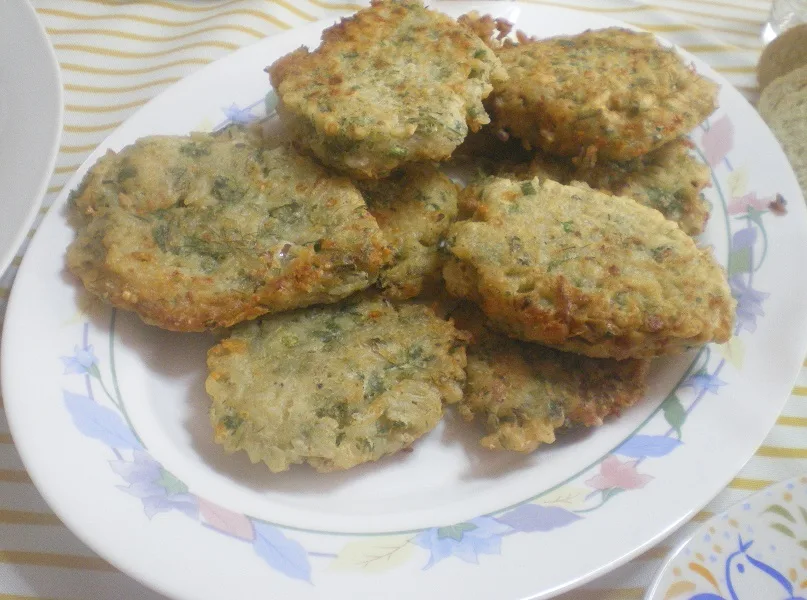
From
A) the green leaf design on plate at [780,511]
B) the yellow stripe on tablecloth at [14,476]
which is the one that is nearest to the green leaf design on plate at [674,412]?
the green leaf design on plate at [780,511]

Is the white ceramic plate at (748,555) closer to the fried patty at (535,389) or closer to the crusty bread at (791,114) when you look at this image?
the fried patty at (535,389)

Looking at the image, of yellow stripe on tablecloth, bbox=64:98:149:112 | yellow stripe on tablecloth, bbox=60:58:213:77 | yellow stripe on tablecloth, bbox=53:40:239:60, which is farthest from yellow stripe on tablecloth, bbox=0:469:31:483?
yellow stripe on tablecloth, bbox=53:40:239:60

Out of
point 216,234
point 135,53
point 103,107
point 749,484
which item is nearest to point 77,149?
point 103,107

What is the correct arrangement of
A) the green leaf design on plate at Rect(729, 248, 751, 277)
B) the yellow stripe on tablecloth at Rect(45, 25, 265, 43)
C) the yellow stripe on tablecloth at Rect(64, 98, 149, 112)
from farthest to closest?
the yellow stripe on tablecloth at Rect(45, 25, 265, 43), the yellow stripe on tablecloth at Rect(64, 98, 149, 112), the green leaf design on plate at Rect(729, 248, 751, 277)

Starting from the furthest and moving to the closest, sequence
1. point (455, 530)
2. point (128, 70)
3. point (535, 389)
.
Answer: point (128, 70)
point (535, 389)
point (455, 530)

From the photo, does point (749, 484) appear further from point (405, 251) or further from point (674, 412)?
point (405, 251)

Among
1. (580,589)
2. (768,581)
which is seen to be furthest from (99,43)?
(768,581)

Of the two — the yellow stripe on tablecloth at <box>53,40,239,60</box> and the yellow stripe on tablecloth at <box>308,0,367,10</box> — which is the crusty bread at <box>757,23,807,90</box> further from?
the yellow stripe on tablecloth at <box>53,40,239,60</box>
